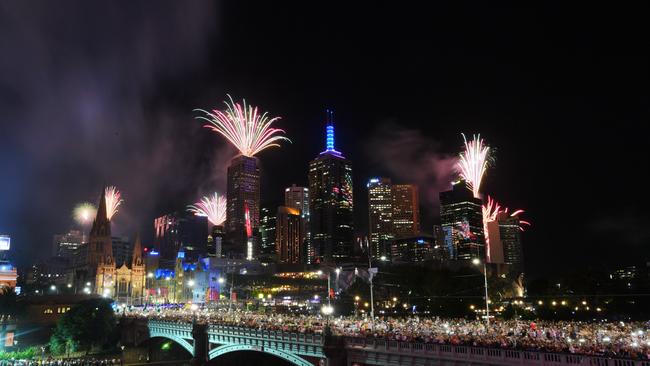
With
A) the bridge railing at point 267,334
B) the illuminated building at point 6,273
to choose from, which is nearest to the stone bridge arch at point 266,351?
the bridge railing at point 267,334

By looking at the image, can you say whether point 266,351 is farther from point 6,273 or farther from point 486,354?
point 6,273

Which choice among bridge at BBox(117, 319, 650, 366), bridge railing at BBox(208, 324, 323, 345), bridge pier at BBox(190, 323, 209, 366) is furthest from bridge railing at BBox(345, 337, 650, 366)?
bridge pier at BBox(190, 323, 209, 366)

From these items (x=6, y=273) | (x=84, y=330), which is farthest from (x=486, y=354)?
(x=6, y=273)

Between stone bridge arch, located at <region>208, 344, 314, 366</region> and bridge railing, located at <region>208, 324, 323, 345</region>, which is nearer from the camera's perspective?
bridge railing, located at <region>208, 324, 323, 345</region>

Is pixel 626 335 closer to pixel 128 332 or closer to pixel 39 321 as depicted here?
pixel 128 332

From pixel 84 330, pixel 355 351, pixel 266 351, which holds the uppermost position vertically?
pixel 355 351

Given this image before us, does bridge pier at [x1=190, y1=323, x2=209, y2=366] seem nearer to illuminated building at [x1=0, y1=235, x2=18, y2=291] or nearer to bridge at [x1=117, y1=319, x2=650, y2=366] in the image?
bridge at [x1=117, y1=319, x2=650, y2=366]

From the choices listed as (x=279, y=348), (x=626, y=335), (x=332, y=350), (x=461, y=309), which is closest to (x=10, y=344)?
(x=279, y=348)
